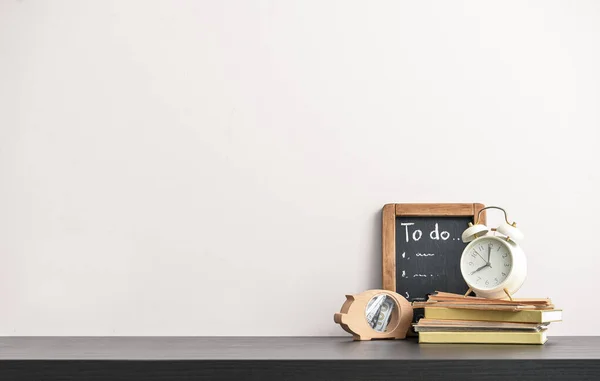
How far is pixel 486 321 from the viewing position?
158 centimetres

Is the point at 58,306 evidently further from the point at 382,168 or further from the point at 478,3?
the point at 478,3

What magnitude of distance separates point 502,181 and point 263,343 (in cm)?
80

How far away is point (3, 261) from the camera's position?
1846 mm

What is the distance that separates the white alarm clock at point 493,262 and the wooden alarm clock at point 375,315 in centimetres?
18

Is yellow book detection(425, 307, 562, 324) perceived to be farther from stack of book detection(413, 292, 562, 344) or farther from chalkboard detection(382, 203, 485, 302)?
chalkboard detection(382, 203, 485, 302)

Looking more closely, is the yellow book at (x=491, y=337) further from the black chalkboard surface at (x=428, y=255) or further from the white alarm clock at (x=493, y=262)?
the black chalkboard surface at (x=428, y=255)

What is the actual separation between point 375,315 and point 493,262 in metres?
0.32

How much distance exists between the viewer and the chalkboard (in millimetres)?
1785

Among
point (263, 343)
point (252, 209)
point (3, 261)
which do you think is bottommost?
point (263, 343)

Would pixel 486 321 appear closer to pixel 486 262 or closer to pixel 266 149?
pixel 486 262
